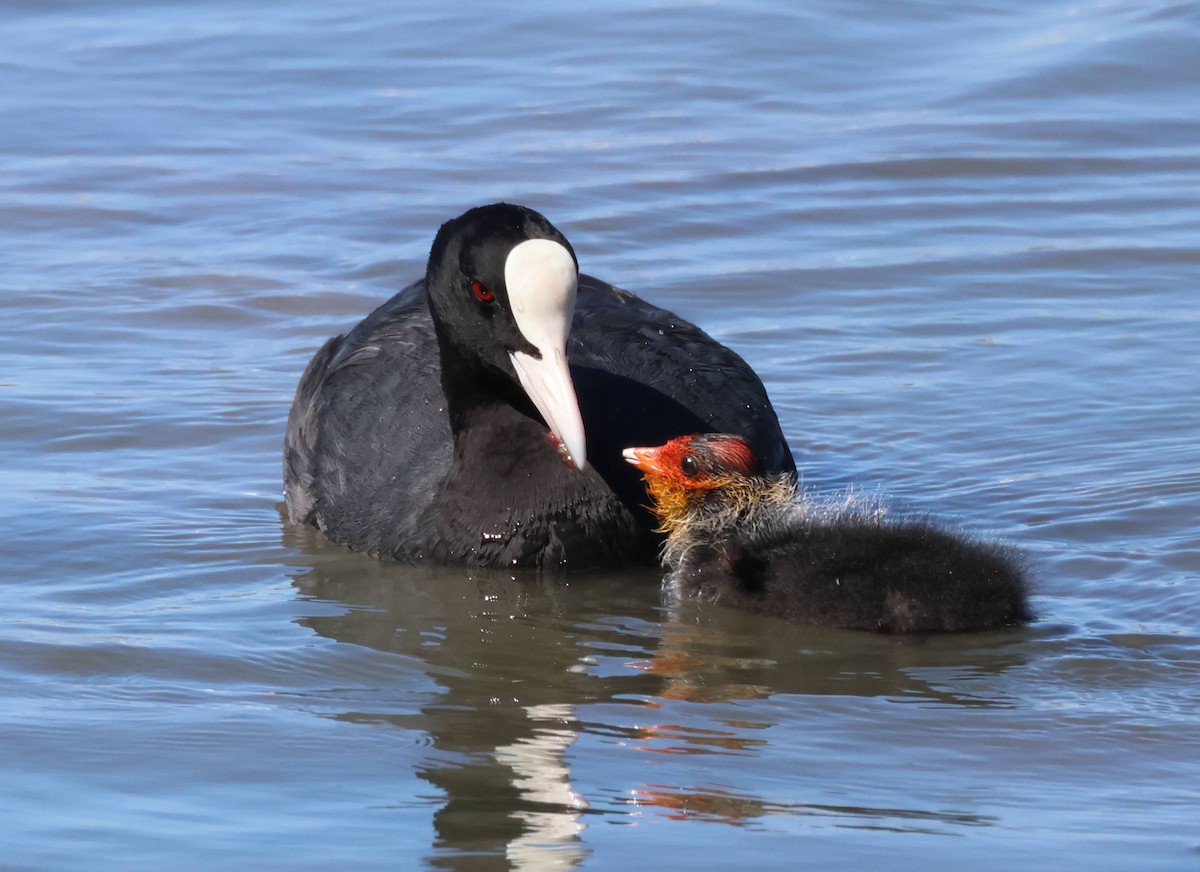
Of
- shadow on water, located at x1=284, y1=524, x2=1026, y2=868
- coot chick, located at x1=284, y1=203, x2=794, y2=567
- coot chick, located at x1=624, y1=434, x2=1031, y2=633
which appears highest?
coot chick, located at x1=284, y1=203, x2=794, y2=567

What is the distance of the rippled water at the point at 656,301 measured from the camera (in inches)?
149

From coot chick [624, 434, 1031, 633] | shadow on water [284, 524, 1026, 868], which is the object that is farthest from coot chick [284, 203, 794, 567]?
coot chick [624, 434, 1031, 633]

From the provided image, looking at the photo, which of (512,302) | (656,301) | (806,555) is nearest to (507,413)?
(512,302)

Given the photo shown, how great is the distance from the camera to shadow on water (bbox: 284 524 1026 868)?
369 centimetres

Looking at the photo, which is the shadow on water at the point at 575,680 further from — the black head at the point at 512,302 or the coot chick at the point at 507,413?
the black head at the point at 512,302

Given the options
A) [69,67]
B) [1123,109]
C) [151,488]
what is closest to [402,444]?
[151,488]

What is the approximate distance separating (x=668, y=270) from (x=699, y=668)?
3.67 metres

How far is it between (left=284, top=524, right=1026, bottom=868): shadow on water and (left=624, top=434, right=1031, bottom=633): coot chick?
0.22 ft

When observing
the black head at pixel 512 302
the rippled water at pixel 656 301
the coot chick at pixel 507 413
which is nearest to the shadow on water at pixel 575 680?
the rippled water at pixel 656 301

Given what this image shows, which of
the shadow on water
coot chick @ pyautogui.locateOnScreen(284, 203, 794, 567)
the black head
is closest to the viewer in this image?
the shadow on water

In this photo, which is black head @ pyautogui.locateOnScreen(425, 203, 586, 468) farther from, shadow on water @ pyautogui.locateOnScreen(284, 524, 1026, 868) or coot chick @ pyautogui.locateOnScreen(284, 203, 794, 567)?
shadow on water @ pyautogui.locateOnScreen(284, 524, 1026, 868)

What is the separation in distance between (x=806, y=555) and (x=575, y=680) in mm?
671

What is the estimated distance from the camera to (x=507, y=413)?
17.9ft

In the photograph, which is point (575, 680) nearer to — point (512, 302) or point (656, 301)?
point (512, 302)
